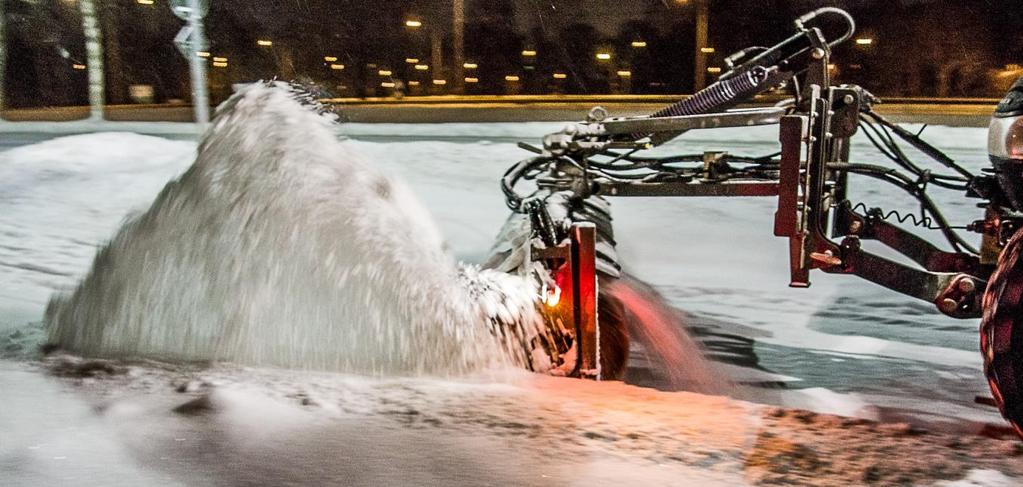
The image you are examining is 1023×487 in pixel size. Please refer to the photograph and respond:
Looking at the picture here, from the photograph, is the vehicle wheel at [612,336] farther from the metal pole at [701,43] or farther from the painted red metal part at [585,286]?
the metal pole at [701,43]

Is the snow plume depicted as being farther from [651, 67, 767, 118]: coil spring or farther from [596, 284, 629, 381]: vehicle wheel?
[651, 67, 767, 118]: coil spring

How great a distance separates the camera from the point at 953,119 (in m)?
14.5

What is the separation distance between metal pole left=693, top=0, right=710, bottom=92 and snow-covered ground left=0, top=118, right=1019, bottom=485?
10.8m

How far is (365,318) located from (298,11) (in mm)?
24415

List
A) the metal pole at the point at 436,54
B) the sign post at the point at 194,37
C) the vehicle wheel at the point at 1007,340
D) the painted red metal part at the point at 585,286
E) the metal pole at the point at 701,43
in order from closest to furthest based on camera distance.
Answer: the vehicle wheel at the point at 1007,340 < the painted red metal part at the point at 585,286 < the sign post at the point at 194,37 < the metal pole at the point at 701,43 < the metal pole at the point at 436,54

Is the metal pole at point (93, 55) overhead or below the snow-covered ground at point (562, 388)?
overhead

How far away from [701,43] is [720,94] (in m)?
17.8

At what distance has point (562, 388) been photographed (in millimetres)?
3828

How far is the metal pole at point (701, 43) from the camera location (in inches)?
826

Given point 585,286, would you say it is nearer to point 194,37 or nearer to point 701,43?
point 194,37

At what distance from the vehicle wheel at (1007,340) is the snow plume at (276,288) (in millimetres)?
1869

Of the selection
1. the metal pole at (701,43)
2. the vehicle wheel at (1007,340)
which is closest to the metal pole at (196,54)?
the vehicle wheel at (1007,340)

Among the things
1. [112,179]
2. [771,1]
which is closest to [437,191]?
[112,179]

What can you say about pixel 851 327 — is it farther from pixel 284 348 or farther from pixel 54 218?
pixel 54 218
